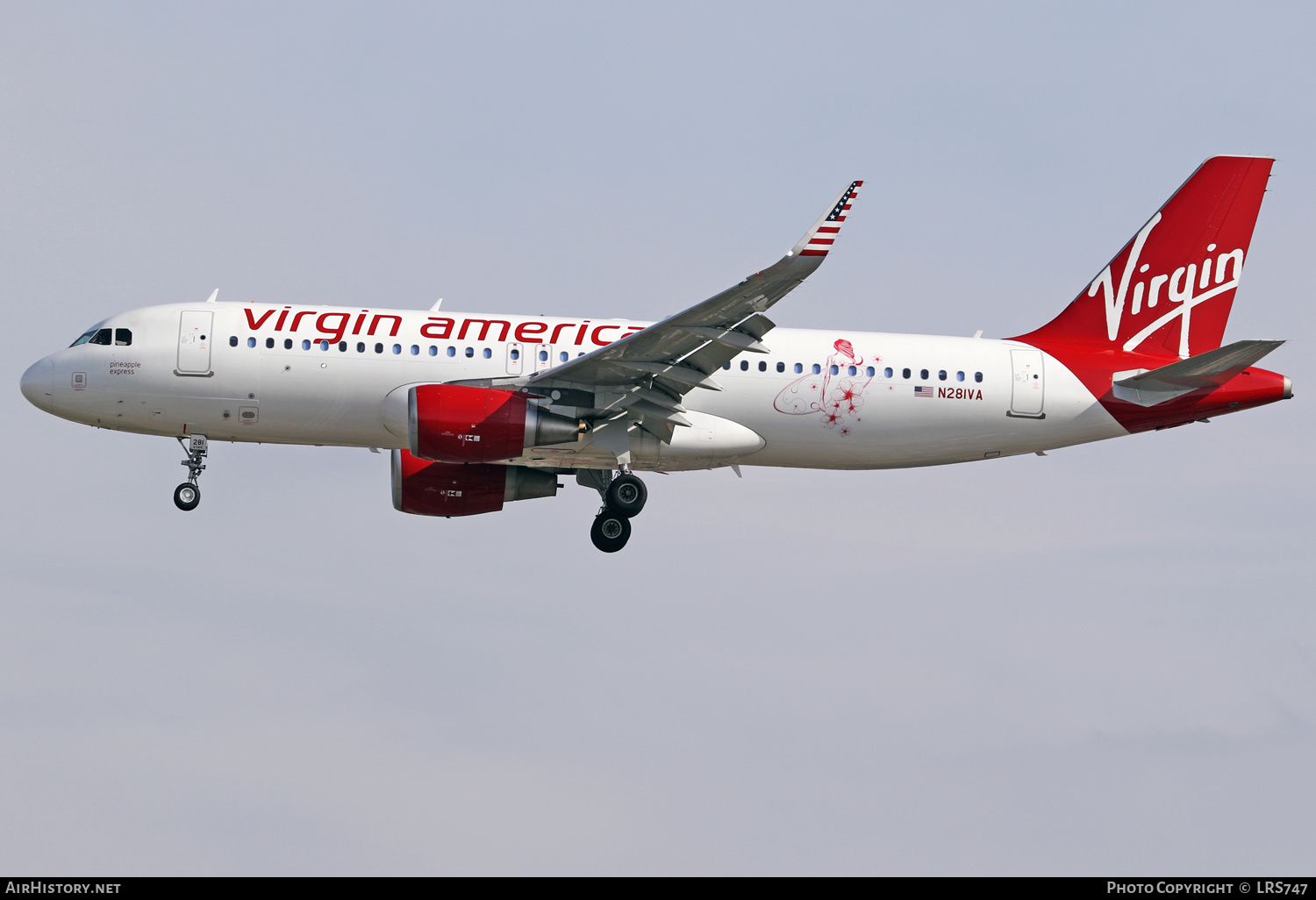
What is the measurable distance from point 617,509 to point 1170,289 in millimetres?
14171

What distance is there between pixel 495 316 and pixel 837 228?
31.8ft

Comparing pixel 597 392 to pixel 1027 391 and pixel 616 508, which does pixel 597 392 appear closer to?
pixel 616 508

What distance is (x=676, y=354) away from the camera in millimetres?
30609

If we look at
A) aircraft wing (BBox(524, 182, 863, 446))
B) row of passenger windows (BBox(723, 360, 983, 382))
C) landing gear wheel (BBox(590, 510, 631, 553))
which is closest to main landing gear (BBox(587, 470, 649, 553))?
landing gear wheel (BBox(590, 510, 631, 553))

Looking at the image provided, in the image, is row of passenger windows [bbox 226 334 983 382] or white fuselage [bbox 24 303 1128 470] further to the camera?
row of passenger windows [bbox 226 334 983 382]

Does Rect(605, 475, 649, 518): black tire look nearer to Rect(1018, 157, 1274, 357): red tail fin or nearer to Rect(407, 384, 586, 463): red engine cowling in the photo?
Rect(407, 384, 586, 463): red engine cowling

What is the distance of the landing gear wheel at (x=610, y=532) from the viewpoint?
3425 cm

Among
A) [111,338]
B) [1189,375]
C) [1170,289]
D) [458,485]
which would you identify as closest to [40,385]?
[111,338]

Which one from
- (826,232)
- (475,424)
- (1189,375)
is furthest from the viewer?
(1189,375)

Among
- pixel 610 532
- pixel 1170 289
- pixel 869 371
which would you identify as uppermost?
pixel 1170 289

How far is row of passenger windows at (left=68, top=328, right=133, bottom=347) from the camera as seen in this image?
32.8m

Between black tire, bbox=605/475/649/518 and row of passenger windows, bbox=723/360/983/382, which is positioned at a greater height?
row of passenger windows, bbox=723/360/983/382

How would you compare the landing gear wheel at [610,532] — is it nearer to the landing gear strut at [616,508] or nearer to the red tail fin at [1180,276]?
the landing gear strut at [616,508]

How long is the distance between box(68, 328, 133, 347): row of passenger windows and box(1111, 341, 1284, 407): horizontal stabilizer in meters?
21.7
